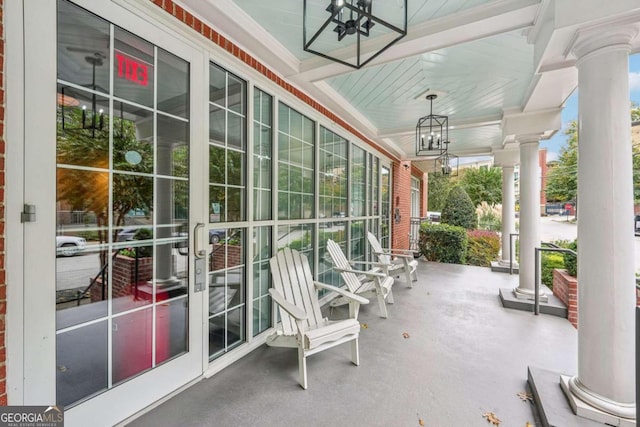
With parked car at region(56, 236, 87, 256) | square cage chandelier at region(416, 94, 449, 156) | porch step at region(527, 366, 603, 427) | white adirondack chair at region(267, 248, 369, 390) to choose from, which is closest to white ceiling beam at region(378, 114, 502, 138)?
square cage chandelier at region(416, 94, 449, 156)

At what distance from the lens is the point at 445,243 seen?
756 centimetres

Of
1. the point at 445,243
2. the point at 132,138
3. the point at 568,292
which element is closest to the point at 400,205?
the point at 445,243

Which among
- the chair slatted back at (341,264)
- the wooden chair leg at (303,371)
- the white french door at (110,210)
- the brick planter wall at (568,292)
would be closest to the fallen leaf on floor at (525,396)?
the wooden chair leg at (303,371)

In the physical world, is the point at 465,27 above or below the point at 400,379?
above

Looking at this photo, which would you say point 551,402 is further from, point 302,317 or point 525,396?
point 302,317

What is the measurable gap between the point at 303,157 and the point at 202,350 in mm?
2495

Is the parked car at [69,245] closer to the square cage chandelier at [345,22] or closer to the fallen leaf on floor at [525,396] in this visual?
the square cage chandelier at [345,22]

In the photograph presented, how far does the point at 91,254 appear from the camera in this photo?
66.0 inches

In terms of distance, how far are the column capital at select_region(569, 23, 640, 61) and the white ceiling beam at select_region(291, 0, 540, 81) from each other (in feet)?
1.32

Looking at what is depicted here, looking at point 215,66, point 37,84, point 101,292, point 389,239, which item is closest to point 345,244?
point 389,239

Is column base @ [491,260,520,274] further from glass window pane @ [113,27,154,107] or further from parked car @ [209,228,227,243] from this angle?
glass window pane @ [113,27,154,107]

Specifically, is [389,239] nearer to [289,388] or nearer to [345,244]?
A: [345,244]

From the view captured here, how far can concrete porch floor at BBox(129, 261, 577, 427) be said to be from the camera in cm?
190

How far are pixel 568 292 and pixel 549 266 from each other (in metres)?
1.40
